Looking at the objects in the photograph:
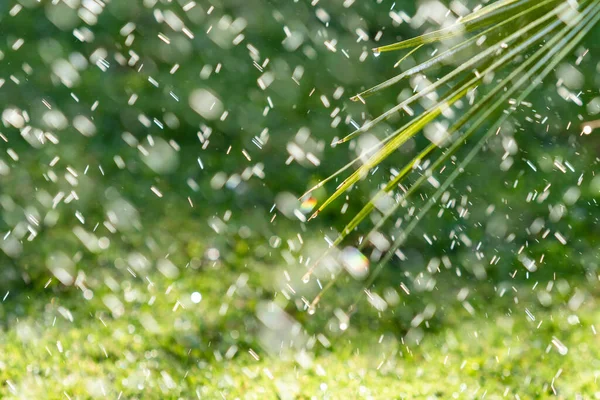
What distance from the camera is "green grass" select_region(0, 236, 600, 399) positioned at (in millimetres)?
3203

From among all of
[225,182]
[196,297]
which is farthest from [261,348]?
[225,182]

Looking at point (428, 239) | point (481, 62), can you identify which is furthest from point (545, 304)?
point (481, 62)

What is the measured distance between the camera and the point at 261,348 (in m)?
3.45

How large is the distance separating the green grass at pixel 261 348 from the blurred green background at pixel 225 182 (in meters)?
0.02

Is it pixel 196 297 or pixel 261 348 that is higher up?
pixel 261 348

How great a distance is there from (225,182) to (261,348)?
128 centimetres

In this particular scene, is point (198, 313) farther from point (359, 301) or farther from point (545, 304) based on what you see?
point (545, 304)

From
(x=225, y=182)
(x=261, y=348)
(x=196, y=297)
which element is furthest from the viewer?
(x=225, y=182)

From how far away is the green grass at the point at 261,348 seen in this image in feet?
10.5

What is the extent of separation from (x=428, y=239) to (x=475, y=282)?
1.32 ft

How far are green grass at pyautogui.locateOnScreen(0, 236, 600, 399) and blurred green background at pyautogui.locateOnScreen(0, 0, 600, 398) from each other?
2 centimetres

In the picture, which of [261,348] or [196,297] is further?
[196,297]

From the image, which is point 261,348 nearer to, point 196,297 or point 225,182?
point 196,297

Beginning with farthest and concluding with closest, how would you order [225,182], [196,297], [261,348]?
[225,182] → [196,297] → [261,348]
